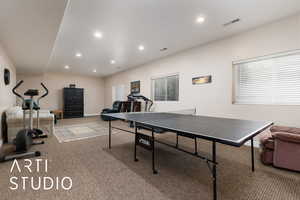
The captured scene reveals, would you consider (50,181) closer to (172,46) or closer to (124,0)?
(124,0)

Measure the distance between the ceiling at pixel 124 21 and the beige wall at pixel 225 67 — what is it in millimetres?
252

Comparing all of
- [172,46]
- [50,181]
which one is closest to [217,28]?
[172,46]

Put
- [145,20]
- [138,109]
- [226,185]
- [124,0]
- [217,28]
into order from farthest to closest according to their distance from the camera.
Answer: [138,109], [217,28], [145,20], [124,0], [226,185]

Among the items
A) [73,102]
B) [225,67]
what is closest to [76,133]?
[73,102]

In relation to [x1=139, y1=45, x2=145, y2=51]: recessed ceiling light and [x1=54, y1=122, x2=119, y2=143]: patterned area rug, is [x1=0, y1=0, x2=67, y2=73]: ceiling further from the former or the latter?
[x1=54, y1=122, x2=119, y2=143]: patterned area rug

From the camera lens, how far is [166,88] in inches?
212

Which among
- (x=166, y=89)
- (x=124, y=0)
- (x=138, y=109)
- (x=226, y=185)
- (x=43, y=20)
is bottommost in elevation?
(x=226, y=185)

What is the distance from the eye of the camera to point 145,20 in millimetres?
2834

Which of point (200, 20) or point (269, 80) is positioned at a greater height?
point (200, 20)

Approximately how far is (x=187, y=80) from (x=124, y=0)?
2.98 metres

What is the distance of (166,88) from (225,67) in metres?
2.25

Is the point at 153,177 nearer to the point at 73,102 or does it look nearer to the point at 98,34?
the point at 98,34

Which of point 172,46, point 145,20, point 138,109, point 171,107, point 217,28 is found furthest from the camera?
point 138,109

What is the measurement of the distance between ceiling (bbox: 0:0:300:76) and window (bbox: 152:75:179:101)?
4.55ft
